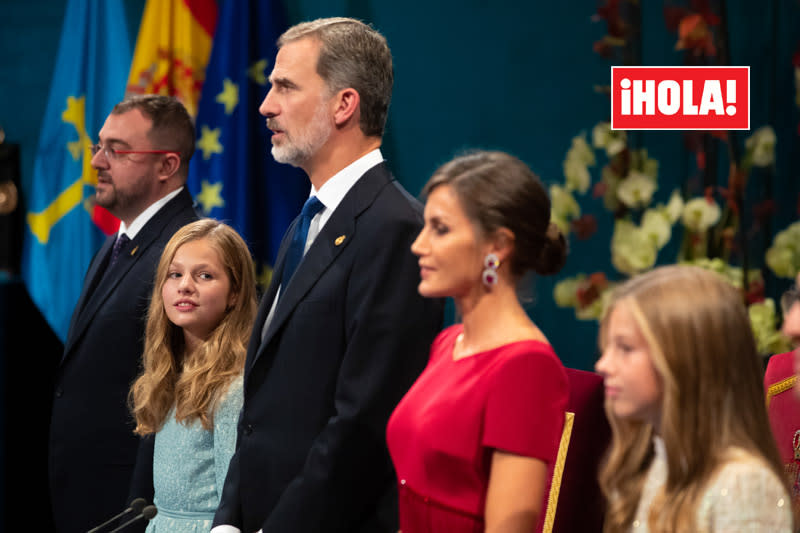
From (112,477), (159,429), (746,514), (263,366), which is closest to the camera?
(746,514)

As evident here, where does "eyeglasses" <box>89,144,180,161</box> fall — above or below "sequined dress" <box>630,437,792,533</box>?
above

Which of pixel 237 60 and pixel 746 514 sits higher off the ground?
pixel 237 60

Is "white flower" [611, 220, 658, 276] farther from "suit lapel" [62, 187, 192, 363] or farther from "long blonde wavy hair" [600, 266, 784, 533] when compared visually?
"long blonde wavy hair" [600, 266, 784, 533]

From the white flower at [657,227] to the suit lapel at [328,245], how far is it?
113cm

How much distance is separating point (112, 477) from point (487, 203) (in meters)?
1.56

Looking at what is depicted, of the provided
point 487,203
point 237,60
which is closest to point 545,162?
point 237,60

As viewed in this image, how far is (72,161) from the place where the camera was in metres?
4.04

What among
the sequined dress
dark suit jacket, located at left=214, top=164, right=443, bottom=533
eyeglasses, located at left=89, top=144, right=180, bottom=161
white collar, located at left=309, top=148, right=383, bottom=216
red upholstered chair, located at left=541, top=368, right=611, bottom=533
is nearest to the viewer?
the sequined dress

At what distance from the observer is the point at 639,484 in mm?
1485

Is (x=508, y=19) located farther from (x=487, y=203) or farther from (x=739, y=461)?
(x=739, y=461)

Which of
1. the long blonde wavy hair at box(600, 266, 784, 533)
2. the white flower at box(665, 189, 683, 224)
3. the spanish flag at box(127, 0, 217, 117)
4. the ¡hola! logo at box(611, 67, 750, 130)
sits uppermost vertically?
the spanish flag at box(127, 0, 217, 117)

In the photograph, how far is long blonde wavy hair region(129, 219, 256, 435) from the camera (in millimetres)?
2416

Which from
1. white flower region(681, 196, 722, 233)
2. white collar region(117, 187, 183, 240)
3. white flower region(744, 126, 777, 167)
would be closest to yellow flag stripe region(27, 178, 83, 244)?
white collar region(117, 187, 183, 240)

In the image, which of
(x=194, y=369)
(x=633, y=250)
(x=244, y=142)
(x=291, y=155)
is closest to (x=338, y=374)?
(x=291, y=155)
